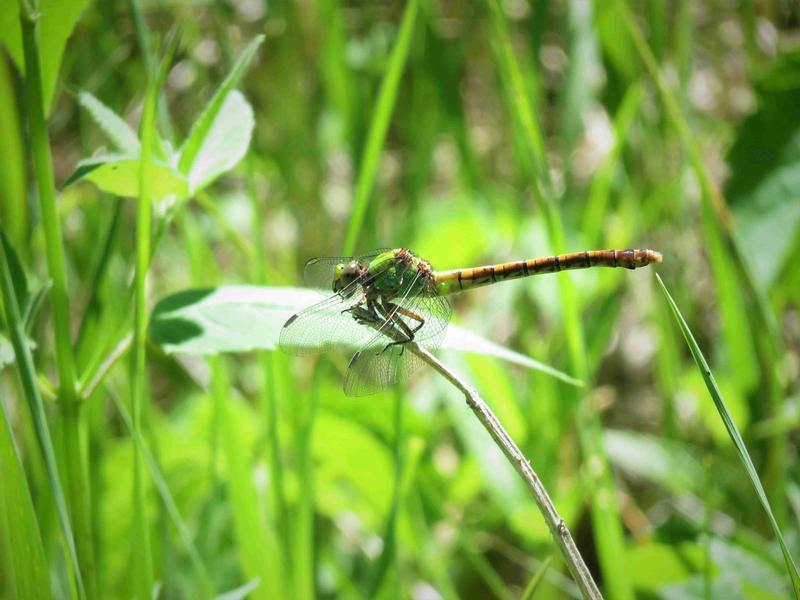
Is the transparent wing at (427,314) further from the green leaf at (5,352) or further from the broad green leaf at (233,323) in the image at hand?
the green leaf at (5,352)

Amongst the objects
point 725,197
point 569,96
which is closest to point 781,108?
point 725,197

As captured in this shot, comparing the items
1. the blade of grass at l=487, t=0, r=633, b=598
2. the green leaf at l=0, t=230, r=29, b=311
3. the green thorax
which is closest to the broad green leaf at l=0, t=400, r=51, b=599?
the green leaf at l=0, t=230, r=29, b=311

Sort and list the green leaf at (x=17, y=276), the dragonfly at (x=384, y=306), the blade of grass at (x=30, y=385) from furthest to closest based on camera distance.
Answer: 1. the dragonfly at (x=384, y=306)
2. the green leaf at (x=17, y=276)
3. the blade of grass at (x=30, y=385)

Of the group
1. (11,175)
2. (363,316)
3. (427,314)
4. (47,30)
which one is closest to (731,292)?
(427,314)

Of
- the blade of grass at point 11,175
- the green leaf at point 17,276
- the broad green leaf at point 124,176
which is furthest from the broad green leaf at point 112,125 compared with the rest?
the blade of grass at point 11,175

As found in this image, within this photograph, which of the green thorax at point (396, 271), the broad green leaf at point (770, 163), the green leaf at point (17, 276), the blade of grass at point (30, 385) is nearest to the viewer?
the blade of grass at point (30, 385)

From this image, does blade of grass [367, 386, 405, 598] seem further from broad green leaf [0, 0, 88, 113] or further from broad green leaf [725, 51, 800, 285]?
broad green leaf [725, 51, 800, 285]
